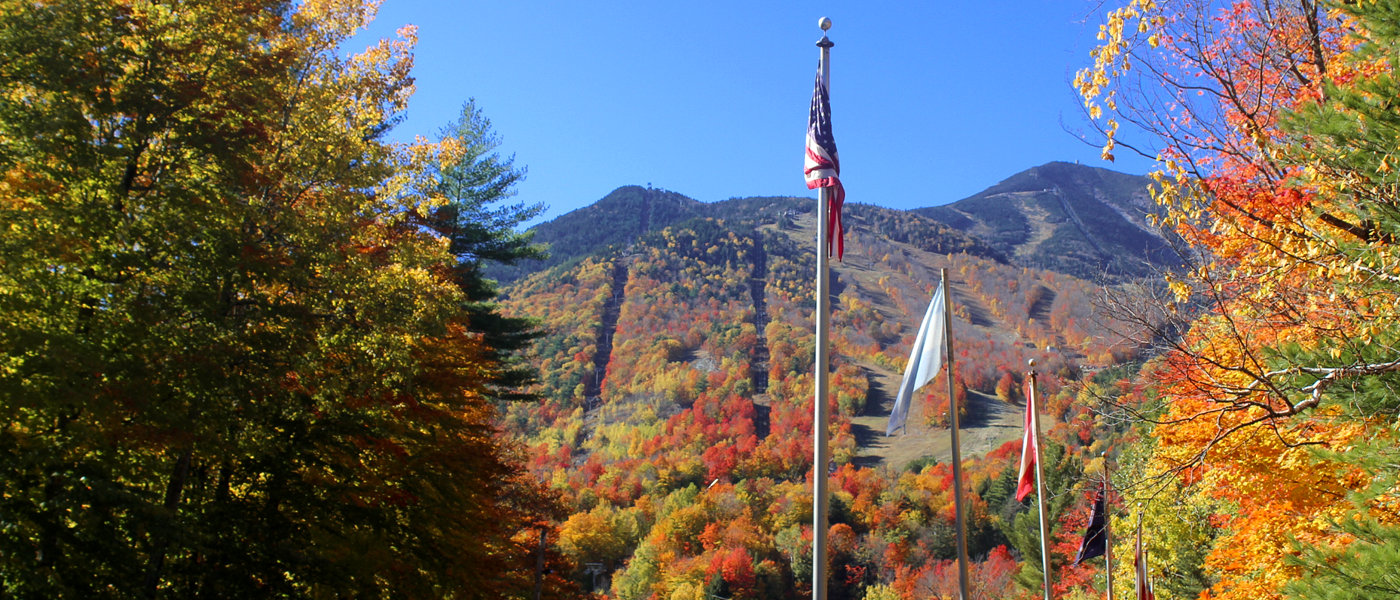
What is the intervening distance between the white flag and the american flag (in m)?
1.83

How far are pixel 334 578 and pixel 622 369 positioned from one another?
150110 mm

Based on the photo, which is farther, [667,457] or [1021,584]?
[667,457]

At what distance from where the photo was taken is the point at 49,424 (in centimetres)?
939

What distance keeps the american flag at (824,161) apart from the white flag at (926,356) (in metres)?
1.83

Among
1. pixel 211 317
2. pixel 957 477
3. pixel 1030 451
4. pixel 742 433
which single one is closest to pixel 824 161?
pixel 957 477

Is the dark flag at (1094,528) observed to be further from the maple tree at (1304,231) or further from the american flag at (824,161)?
the american flag at (824,161)

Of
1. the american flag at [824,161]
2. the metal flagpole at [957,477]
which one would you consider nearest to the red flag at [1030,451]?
the metal flagpole at [957,477]

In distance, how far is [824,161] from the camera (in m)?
9.10

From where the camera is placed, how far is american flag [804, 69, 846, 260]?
907 cm

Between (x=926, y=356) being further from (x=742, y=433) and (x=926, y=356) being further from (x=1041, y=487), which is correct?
(x=742, y=433)

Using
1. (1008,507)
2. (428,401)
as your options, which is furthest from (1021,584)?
(428,401)

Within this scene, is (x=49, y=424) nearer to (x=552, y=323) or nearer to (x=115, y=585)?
(x=115, y=585)

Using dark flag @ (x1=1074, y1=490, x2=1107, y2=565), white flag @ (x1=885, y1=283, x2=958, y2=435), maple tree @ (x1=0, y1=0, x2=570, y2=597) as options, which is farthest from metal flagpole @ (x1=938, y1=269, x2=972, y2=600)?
maple tree @ (x1=0, y1=0, x2=570, y2=597)

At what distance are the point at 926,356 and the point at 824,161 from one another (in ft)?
9.61
